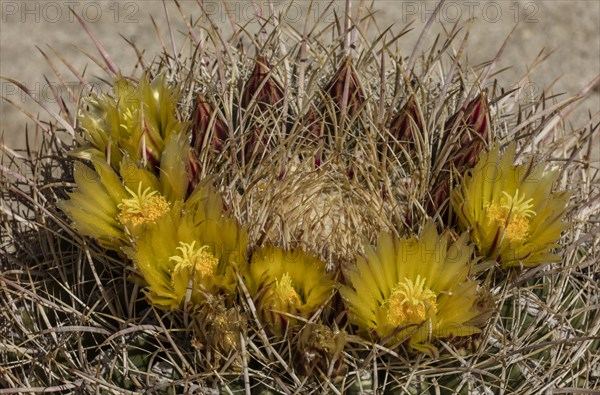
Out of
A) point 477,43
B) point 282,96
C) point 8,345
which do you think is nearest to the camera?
point 8,345

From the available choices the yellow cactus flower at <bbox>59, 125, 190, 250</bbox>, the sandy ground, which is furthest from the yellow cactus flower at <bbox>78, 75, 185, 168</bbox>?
the sandy ground

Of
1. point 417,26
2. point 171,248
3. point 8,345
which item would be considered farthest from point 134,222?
point 417,26

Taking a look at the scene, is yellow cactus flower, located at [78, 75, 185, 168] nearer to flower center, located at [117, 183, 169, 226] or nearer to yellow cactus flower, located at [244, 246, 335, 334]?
flower center, located at [117, 183, 169, 226]

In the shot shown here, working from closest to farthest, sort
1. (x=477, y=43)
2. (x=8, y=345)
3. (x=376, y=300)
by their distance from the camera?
(x=376, y=300) → (x=8, y=345) → (x=477, y=43)

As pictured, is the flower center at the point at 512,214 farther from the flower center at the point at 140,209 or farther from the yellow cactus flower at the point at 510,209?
the flower center at the point at 140,209

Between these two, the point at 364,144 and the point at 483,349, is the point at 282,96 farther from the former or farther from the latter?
the point at 483,349

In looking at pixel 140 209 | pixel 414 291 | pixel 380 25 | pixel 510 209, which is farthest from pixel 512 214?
pixel 380 25

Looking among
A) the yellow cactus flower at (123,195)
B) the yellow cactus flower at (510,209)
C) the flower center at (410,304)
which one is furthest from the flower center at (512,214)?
the yellow cactus flower at (123,195)
